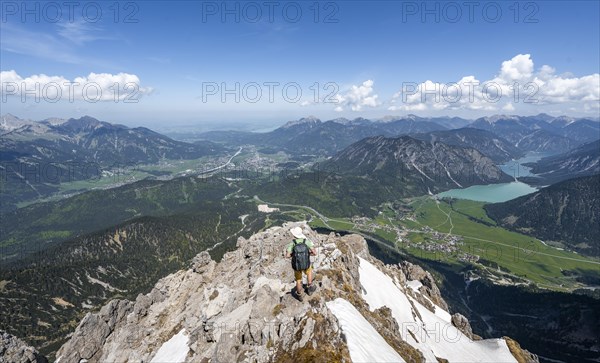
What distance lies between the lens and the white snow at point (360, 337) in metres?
34.2

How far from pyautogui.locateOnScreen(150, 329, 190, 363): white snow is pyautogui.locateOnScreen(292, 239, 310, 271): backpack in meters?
27.3

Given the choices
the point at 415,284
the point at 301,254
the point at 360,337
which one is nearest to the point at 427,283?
the point at 415,284

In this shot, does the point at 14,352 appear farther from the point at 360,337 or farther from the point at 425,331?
the point at 425,331

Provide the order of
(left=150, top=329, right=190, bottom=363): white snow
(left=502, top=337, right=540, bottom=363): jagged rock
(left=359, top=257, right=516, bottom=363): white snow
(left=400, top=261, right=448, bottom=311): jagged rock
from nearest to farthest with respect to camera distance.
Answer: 1. (left=150, top=329, right=190, bottom=363): white snow
2. (left=359, top=257, right=516, bottom=363): white snow
3. (left=502, top=337, right=540, bottom=363): jagged rock
4. (left=400, top=261, right=448, bottom=311): jagged rock

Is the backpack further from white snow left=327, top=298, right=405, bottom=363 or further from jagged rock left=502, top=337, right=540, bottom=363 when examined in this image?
jagged rock left=502, top=337, right=540, bottom=363

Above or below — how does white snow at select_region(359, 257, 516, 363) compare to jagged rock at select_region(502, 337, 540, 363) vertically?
above

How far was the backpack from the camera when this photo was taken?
32.0 metres

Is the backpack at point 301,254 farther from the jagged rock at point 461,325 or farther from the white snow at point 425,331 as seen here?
the jagged rock at point 461,325

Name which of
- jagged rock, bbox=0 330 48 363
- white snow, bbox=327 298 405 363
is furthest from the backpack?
jagged rock, bbox=0 330 48 363

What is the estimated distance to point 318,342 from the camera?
33.6m

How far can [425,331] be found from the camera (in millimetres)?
65938

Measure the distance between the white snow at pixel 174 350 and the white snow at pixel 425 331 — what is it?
3092 centimetres

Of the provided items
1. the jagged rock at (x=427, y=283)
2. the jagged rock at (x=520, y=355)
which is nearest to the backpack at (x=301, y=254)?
the jagged rock at (x=520, y=355)

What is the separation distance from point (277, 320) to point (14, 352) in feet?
219
